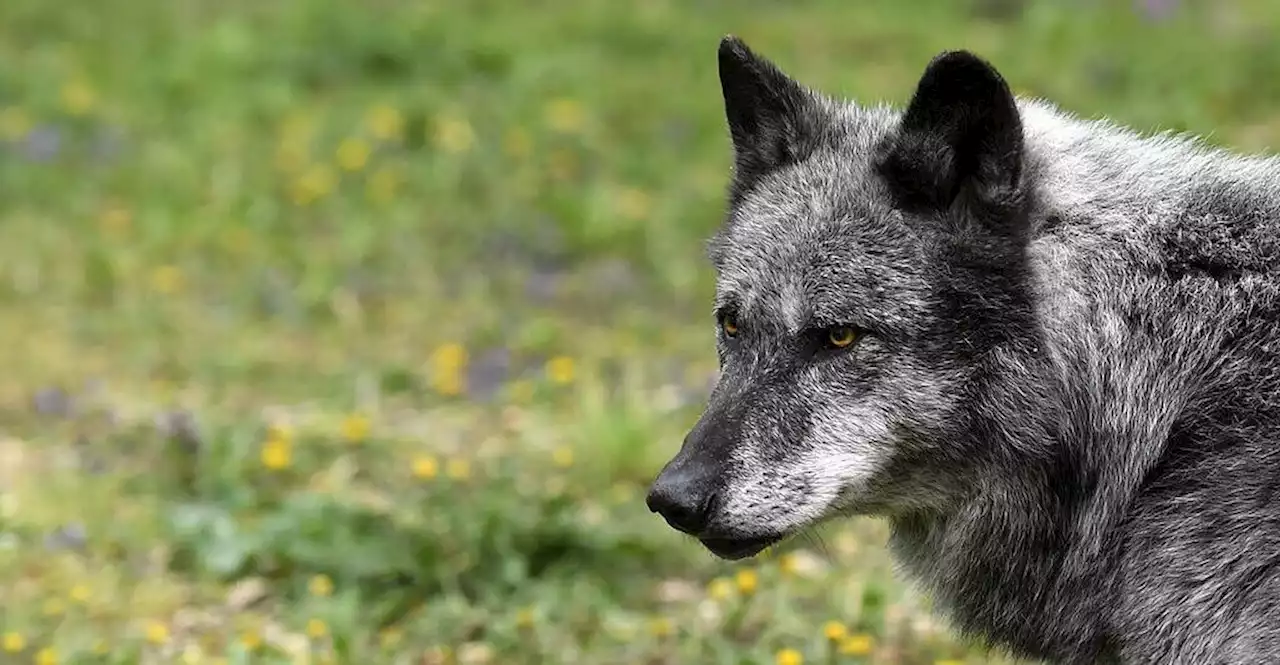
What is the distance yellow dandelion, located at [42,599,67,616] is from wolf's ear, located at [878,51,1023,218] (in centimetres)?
329

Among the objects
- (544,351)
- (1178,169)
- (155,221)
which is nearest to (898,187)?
(1178,169)

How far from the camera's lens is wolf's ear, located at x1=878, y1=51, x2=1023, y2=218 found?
3.37 m

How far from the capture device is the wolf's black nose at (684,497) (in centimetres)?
344

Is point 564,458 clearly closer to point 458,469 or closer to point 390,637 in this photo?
point 458,469

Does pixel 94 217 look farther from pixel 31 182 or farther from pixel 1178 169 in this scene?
pixel 1178 169

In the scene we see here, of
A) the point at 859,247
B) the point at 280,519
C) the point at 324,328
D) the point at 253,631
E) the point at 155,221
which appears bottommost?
the point at 253,631

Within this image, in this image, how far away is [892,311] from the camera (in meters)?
3.52

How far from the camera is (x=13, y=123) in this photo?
10.5 meters

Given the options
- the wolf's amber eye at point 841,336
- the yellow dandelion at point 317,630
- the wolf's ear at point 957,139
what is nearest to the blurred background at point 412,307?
the yellow dandelion at point 317,630

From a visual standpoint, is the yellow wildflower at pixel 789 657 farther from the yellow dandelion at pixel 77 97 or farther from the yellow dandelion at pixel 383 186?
the yellow dandelion at pixel 77 97

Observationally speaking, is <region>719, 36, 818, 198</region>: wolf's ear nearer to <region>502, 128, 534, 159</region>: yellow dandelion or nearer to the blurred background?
the blurred background

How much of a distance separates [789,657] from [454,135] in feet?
19.5

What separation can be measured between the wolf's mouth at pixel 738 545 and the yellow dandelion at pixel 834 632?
4.11ft

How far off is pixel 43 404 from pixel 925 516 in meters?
4.88
